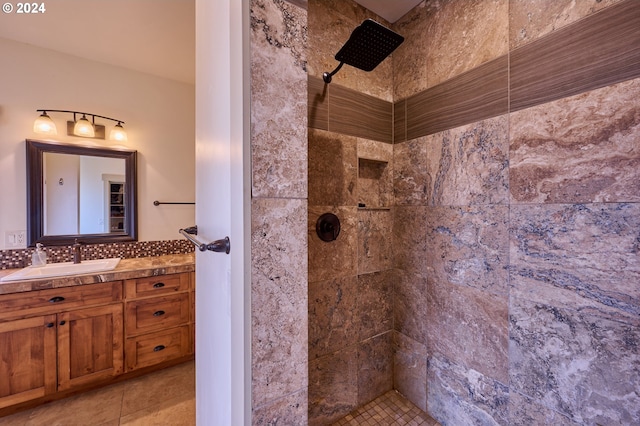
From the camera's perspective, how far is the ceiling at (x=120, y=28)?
1.49 meters

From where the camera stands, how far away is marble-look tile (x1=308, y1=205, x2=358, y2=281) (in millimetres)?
1320

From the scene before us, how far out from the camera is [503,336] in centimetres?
110

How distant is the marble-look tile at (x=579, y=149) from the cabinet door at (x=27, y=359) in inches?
109

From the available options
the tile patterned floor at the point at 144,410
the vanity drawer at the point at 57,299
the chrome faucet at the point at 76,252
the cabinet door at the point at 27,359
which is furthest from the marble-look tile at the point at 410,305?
the chrome faucet at the point at 76,252

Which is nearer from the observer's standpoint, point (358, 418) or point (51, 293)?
point (358, 418)

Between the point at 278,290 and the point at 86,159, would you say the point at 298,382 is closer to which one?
the point at 278,290

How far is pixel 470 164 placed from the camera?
1227 millimetres

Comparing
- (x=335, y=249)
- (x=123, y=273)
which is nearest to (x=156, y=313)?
(x=123, y=273)

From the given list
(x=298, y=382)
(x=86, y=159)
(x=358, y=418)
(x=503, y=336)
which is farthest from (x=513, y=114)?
(x=86, y=159)

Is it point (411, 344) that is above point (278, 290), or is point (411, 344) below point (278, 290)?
below

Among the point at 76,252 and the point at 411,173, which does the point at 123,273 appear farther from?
the point at 411,173

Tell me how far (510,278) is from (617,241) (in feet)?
1.18

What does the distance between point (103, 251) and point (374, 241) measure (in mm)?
2247

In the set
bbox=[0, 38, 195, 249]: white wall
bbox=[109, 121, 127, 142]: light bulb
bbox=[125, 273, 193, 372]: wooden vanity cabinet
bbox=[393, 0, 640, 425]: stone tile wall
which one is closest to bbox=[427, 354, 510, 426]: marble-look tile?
bbox=[393, 0, 640, 425]: stone tile wall
